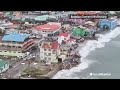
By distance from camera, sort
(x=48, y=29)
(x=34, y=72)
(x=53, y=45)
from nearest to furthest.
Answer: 1. (x=34, y=72)
2. (x=53, y=45)
3. (x=48, y=29)

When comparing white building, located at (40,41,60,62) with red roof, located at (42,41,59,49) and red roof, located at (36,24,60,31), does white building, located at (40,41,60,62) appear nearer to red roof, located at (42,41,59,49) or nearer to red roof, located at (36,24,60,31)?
red roof, located at (42,41,59,49)

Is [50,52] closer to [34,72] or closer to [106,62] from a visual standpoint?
[34,72]

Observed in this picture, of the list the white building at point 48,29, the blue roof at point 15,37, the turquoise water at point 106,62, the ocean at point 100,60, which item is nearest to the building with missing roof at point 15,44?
the blue roof at point 15,37

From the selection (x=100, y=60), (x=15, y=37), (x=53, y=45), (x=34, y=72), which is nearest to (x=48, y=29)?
(x=53, y=45)

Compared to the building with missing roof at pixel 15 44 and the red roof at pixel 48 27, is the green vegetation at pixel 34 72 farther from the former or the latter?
the red roof at pixel 48 27

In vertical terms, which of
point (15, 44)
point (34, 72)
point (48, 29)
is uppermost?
point (48, 29)
